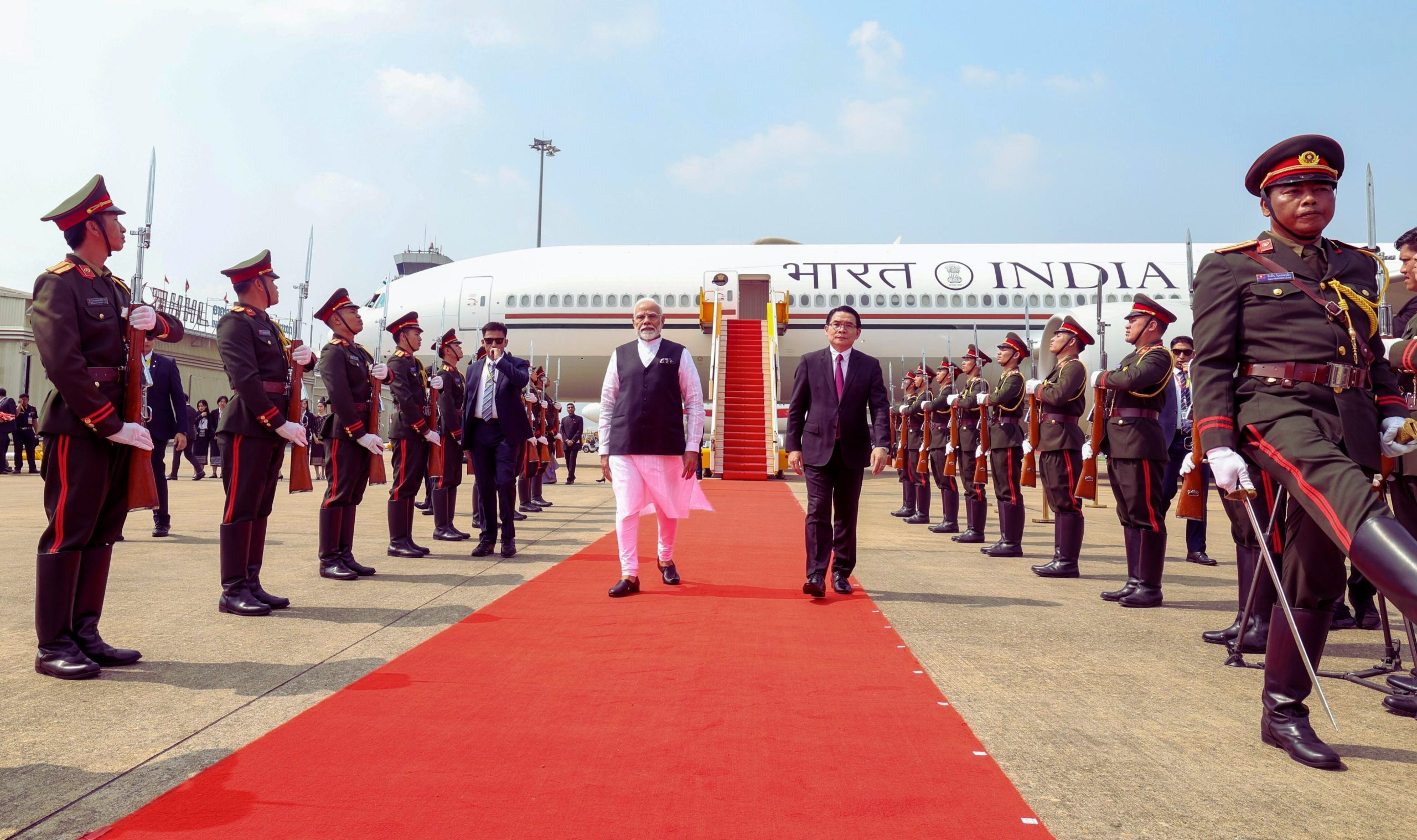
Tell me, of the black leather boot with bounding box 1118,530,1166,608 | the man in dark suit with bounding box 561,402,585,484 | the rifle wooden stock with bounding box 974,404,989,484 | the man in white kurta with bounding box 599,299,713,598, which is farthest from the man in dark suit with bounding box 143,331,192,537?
the man in dark suit with bounding box 561,402,585,484

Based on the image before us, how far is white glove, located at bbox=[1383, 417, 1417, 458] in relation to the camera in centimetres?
295

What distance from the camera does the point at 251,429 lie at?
490cm

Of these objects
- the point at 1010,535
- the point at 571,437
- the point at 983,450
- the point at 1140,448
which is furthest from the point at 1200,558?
the point at 571,437

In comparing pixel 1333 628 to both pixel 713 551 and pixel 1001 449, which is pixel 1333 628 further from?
pixel 713 551

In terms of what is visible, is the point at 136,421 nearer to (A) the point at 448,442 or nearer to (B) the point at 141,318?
(B) the point at 141,318

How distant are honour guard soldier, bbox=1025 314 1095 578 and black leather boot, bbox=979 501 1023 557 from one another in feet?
2.85

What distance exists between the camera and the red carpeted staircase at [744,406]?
1738 centimetres

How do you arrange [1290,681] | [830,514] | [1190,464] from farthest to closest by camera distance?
[830,514] → [1190,464] → [1290,681]

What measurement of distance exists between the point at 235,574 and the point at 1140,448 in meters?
4.92

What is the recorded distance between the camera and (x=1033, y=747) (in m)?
2.75

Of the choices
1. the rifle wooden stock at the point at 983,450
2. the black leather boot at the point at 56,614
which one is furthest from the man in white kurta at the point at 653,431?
the rifle wooden stock at the point at 983,450

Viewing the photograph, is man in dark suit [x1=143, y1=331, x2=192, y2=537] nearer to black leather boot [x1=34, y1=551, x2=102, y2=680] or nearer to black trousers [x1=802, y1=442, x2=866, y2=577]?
black leather boot [x1=34, y1=551, x2=102, y2=680]

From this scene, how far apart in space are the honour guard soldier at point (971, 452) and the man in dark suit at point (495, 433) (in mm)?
3902

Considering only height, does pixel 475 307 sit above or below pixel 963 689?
above
